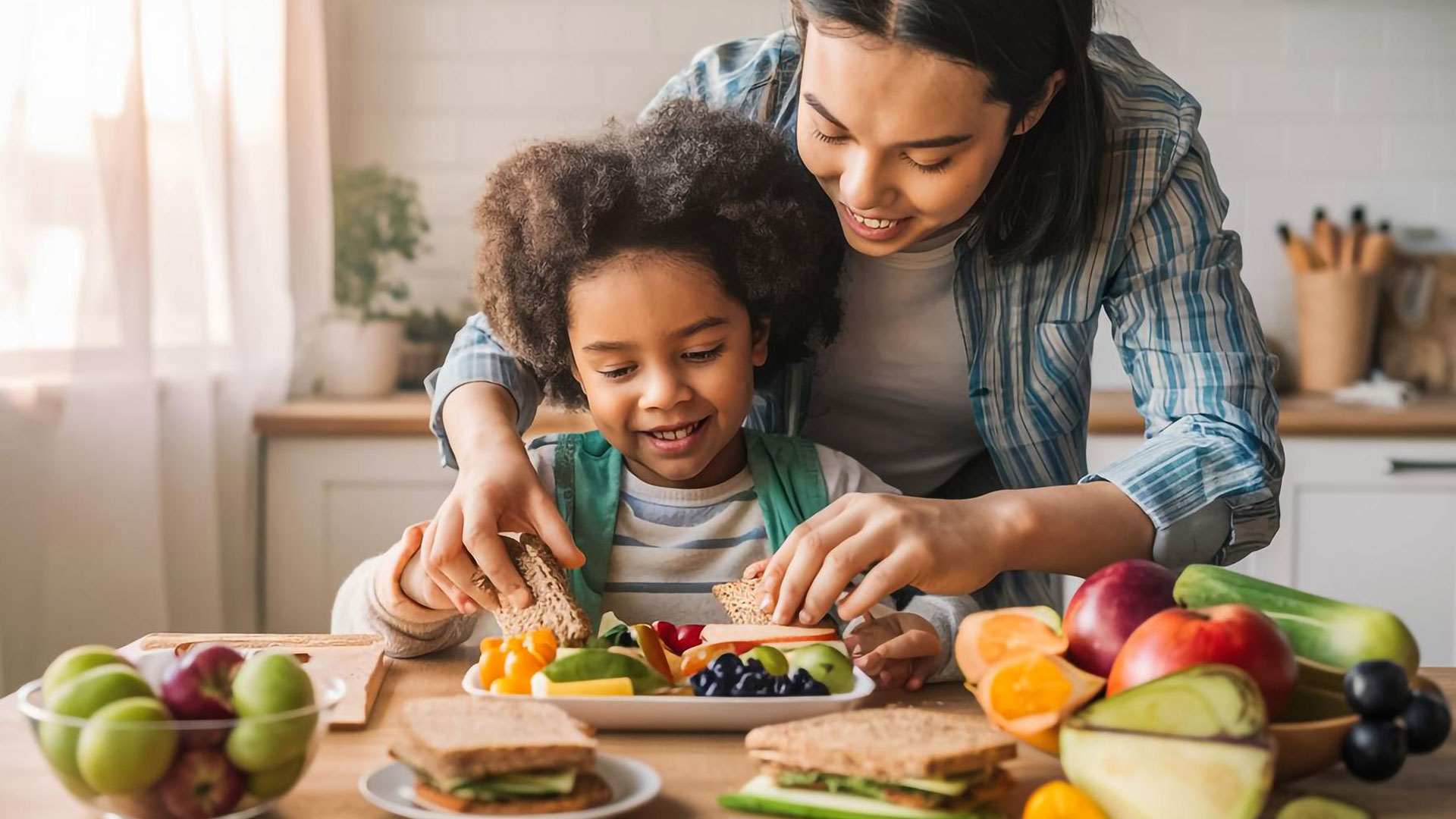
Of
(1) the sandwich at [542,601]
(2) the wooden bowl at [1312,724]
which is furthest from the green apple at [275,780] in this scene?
(2) the wooden bowl at [1312,724]

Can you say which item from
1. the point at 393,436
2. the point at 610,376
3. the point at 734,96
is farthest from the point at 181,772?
the point at 393,436

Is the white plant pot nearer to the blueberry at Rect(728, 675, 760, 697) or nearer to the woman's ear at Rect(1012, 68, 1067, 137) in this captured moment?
the woman's ear at Rect(1012, 68, 1067, 137)

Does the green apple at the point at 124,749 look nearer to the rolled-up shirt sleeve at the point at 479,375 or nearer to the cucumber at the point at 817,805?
the cucumber at the point at 817,805

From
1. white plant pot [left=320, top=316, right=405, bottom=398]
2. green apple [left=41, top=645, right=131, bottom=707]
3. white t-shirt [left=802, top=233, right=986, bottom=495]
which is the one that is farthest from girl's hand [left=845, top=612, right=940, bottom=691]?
white plant pot [left=320, top=316, right=405, bottom=398]

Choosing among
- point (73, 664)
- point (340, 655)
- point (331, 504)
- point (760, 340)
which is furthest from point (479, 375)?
point (331, 504)

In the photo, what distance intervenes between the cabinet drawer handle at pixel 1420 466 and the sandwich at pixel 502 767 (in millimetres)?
2481

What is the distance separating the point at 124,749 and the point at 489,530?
1.71ft

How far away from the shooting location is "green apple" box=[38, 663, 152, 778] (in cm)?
A: 73

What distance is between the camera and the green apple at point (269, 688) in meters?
0.76

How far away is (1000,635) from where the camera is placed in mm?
931

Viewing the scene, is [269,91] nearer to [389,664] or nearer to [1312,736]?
[389,664]

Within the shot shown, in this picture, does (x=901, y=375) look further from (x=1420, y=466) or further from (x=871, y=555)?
(x=1420, y=466)

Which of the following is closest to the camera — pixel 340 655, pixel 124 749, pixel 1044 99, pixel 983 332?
pixel 124 749

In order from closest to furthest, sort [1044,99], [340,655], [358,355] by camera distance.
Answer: [340,655] < [1044,99] < [358,355]
